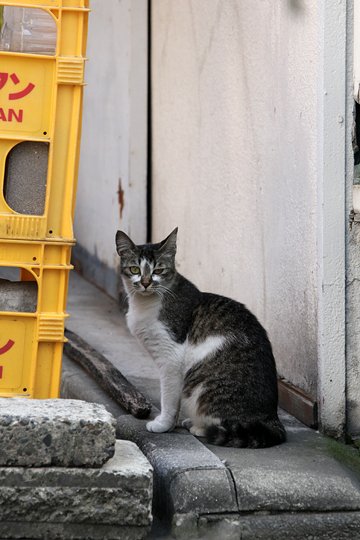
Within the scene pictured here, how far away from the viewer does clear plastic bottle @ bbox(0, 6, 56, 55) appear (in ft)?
13.7

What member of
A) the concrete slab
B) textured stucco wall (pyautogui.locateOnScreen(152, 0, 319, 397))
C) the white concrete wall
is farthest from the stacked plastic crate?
the white concrete wall

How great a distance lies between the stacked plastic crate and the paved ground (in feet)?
2.11

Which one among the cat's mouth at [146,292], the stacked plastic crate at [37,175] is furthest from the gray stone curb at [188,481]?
the cat's mouth at [146,292]

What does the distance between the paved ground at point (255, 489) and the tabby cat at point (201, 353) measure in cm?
11

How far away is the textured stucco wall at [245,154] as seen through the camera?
Answer: 4727mm

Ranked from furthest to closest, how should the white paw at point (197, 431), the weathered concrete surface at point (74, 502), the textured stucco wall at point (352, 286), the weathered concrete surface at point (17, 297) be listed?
1. the white paw at point (197, 431)
2. the textured stucco wall at point (352, 286)
3. the weathered concrete surface at point (17, 297)
4. the weathered concrete surface at point (74, 502)

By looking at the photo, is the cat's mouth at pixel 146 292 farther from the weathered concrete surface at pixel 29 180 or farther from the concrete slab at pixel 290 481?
the concrete slab at pixel 290 481

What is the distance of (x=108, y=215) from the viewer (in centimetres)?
812

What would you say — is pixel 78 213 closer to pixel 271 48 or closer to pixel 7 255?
pixel 271 48

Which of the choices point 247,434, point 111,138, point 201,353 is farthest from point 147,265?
point 111,138

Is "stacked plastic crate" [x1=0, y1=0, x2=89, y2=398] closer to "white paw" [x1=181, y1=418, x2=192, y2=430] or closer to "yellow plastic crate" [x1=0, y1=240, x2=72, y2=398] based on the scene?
"yellow plastic crate" [x1=0, y1=240, x2=72, y2=398]

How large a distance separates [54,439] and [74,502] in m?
0.23

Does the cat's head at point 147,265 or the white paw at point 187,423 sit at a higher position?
the cat's head at point 147,265

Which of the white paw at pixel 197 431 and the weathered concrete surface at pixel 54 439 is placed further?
the white paw at pixel 197 431
